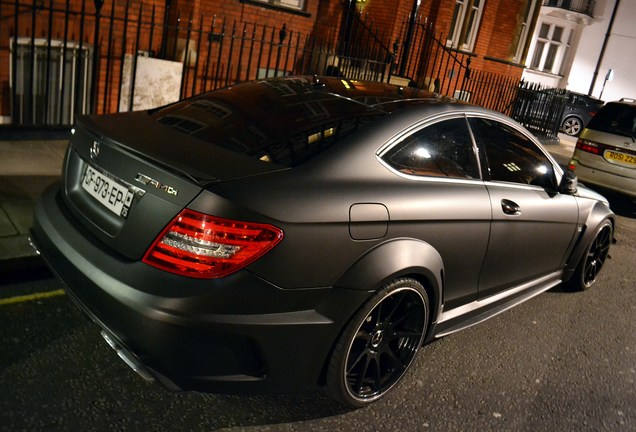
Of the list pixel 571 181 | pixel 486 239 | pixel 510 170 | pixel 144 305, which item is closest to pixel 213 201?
pixel 144 305

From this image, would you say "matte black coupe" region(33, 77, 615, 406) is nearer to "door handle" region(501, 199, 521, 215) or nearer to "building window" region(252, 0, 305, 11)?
"door handle" region(501, 199, 521, 215)

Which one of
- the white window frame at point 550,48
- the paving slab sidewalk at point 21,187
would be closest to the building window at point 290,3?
the paving slab sidewalk at point 21,187

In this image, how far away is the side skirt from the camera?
3.48 meters

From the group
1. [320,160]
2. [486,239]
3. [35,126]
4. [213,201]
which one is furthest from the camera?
[35,126]

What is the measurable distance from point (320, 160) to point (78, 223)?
124 centimetres

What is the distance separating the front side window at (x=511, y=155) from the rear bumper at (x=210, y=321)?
61.1 inches

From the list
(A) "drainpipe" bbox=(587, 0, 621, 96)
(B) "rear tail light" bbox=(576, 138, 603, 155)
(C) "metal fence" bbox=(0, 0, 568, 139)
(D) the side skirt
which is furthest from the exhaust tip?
(A) "drainpipe" bbox=(587, 0, 621, 96)

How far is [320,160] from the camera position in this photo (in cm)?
273

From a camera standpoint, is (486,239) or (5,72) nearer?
(486,239)

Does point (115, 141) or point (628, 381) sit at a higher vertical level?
point (115, 141)

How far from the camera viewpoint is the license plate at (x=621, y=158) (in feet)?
28.3

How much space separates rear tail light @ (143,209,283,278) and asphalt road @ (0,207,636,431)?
818 mm

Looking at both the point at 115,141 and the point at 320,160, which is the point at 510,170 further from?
the point at 115,141

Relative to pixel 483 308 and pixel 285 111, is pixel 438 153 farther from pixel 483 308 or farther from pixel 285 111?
pixel 483 308
